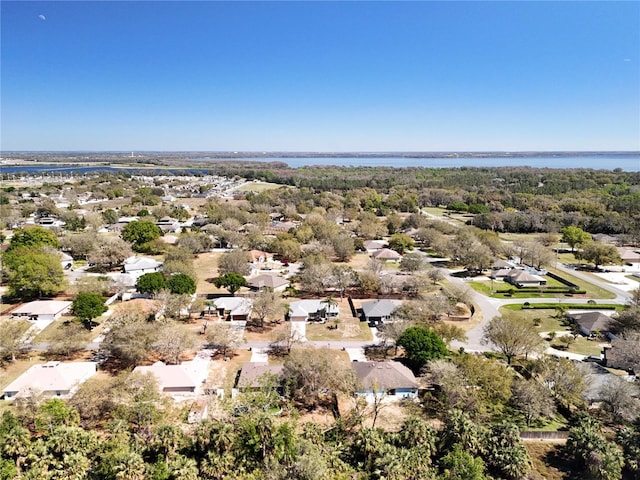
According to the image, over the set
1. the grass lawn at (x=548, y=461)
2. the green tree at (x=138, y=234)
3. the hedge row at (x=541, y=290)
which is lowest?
the grass lawn at (x=548, y=461)

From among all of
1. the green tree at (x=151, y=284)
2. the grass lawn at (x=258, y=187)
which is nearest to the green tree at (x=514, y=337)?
the green tree at (x=151, y=284)

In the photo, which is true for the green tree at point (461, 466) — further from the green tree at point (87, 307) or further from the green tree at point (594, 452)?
the green tree at point (87, 307)

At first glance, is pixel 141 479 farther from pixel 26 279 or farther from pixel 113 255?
pixel 113 255

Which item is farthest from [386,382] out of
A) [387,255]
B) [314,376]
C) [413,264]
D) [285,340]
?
[387,255]

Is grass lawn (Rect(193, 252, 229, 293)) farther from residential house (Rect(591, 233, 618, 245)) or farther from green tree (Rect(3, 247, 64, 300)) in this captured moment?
residential house (Rect(591, 233, 618, 245))

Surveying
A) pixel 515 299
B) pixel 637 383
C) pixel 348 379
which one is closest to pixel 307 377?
pixel 348 379

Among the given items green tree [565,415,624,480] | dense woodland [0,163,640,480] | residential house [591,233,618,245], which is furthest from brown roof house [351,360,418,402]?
residential house [591,233,618,245]
